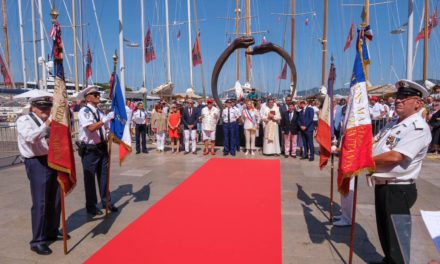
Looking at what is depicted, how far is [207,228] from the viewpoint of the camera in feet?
14.4

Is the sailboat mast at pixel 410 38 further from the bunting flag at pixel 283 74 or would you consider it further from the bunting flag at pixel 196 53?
the bunting flag at pixel 196 53

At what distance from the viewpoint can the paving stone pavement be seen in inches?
146

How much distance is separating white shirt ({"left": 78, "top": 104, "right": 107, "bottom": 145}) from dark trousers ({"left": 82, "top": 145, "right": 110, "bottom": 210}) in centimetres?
11

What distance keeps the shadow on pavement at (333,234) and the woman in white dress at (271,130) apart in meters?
5.00

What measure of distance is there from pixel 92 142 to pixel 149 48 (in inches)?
557

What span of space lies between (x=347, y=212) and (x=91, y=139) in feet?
12.7

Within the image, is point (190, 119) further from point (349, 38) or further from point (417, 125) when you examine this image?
point (349, 38)

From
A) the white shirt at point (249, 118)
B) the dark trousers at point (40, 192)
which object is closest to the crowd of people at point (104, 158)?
A: the dark trousers at point (40, 192)

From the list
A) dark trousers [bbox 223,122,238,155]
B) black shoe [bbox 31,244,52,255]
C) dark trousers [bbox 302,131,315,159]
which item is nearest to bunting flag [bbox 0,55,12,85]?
dark trousers [bbox 223,122,238,155]

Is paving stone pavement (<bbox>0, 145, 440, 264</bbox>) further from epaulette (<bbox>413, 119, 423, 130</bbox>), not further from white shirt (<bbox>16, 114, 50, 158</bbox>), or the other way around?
white shirt (<bbox>16, 114, 50, 158</bbox>)

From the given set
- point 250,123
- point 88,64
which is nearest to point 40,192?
point 250,123

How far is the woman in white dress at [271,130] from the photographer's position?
1045cm

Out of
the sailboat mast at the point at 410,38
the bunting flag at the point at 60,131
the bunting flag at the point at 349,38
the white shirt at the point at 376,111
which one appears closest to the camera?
the bunting flag at the point at 60,131

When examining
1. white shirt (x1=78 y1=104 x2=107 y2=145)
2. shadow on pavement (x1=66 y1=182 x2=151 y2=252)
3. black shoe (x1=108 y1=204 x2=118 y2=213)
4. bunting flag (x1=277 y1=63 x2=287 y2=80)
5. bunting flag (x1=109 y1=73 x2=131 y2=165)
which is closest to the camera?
shadow on pavement (x1=66 y1=182 x2=151 y2=252)
